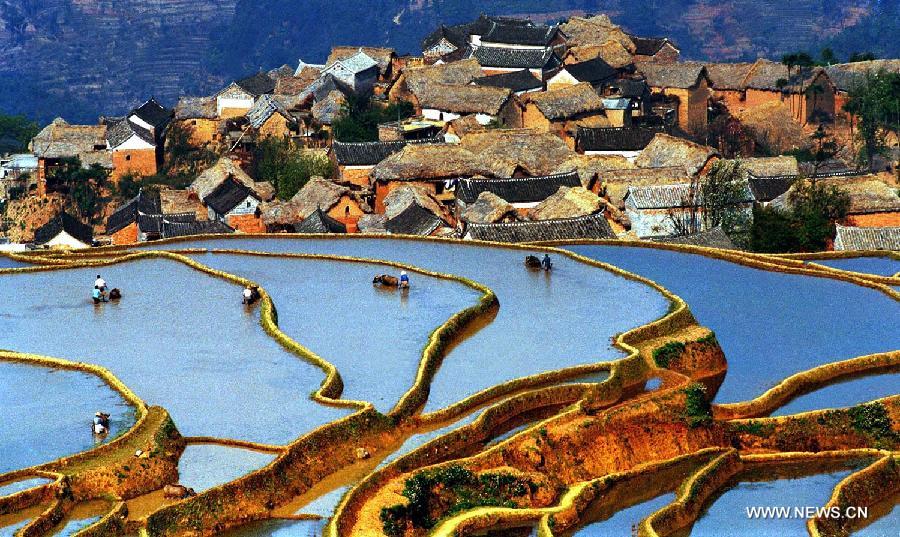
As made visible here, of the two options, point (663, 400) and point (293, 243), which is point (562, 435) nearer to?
point (663, 400)

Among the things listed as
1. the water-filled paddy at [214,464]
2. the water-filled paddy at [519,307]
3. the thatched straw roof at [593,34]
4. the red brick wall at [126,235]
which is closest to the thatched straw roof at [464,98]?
the thatched straw roof at [593,34]

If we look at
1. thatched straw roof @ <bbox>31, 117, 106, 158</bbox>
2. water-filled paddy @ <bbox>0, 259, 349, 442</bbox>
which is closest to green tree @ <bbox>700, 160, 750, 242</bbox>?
water-filled paddy @ <bbox>0, 259, 349, 442</bbox>

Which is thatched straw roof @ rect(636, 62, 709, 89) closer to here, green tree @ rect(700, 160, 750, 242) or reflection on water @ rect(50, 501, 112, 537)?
green tree @ rect(700, 160, 750, 242)

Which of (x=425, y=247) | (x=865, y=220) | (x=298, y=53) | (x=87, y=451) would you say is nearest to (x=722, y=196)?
(x=865, y=220)

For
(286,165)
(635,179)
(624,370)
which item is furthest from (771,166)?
(624,370)

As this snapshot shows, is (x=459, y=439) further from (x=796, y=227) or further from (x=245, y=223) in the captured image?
(x=245, y=223)

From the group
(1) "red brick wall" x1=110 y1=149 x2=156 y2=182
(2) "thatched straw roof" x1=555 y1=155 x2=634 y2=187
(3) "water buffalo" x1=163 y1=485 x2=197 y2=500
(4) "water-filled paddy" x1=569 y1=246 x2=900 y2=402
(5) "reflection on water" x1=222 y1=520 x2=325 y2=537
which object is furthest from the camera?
(1) "red brick wall" x1=110 y1=149 x2=156 y2=182

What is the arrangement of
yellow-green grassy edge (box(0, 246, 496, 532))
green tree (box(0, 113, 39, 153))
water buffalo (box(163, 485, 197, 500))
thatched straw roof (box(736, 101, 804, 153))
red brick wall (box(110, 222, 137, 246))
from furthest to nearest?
green tree (box(0, 113, 39, 153))
thatched straw roof (box(736, 101, 804, 153))
red brick wall (box(110, 222, 137, 246))
yellow-green grassy edge (box(0, 246, 496, 532))
water buffalo (box(163, 485, 197, 500))
